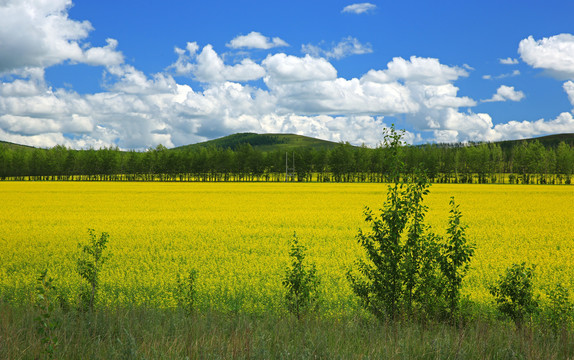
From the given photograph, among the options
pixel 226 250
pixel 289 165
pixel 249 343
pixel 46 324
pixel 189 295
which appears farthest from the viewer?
pixel 289 165

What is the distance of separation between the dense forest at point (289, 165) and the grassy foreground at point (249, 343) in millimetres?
141742

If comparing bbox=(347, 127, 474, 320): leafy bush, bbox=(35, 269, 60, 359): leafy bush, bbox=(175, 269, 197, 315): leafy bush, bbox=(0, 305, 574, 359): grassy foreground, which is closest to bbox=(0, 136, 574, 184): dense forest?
bbox=(175, 269, 197, 315): leafy bush

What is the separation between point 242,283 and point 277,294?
1.92m

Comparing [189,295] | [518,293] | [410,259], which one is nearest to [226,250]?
[189,295]

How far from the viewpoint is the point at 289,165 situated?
509ft

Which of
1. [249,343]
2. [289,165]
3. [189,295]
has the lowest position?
[189,295]

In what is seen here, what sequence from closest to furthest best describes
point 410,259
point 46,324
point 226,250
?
point 46,324 < point 410,259 < point 226,250

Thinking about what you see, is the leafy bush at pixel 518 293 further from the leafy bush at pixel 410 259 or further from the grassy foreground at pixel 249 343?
the leafy bush at pixel 410 259

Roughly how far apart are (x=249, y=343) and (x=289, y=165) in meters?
150

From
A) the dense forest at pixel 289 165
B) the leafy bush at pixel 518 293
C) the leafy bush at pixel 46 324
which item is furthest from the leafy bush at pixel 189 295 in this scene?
the dense forest at pixel 289 165

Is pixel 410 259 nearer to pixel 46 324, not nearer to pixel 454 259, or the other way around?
pixel 454 259

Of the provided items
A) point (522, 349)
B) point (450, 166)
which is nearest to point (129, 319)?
point (522, 349)

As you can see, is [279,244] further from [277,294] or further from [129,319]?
[129,319]

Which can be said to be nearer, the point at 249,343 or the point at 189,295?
the point at 249,343
